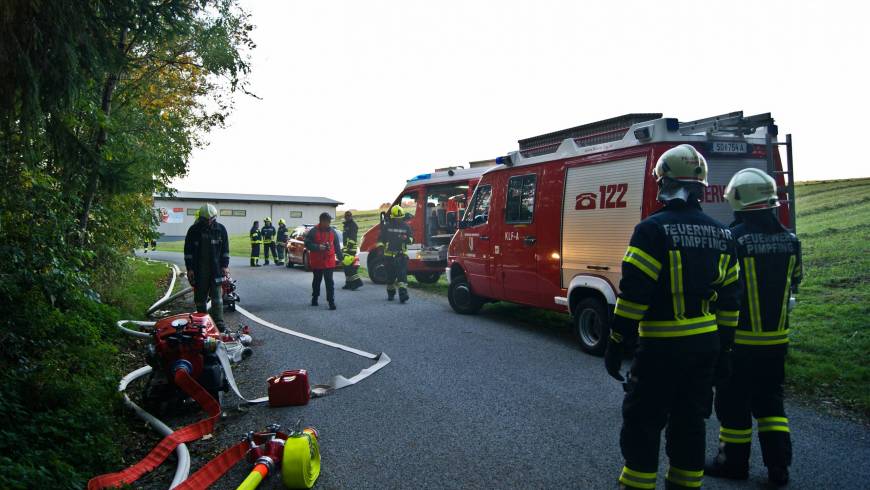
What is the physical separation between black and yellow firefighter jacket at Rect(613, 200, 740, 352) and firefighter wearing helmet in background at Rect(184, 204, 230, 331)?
6.59 meters

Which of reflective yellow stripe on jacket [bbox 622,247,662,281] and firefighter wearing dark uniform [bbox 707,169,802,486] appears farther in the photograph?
firefighter wearing dark uniform [bbox 707,169,802,486]

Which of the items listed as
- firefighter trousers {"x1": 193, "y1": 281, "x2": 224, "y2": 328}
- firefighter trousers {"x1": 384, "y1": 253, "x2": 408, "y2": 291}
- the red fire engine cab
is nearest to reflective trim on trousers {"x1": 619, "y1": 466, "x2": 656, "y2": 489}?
firefighter trousers {"x1": 193, "y1": 281, "x2": 224, "y2": 328}

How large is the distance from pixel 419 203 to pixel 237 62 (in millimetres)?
5373

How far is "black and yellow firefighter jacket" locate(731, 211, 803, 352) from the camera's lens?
3.79 metres

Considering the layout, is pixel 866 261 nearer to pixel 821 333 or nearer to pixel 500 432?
pixel 821 333

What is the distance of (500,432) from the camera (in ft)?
14.9

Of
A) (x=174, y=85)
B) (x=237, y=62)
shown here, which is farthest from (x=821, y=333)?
(x=174, y=85)

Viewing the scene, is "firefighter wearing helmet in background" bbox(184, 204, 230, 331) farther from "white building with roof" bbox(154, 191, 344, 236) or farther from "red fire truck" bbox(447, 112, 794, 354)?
"white building with roof" bbox(154, 191, 344, 236)

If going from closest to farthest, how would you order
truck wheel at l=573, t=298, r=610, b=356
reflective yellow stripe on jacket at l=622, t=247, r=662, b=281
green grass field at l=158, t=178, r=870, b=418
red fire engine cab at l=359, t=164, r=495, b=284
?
reflective yellow stripe on jacket at l=622, t=247, r=662, b=281
green grass field at l=158, t=178, r=870, b=418
truck wheel at l=573, t=298, r=610, b=356
red fire engine cab at l=359, t=164, r=495, b=284

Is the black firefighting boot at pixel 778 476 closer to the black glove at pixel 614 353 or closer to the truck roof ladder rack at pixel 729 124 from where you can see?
the black glove at pixel 614 353

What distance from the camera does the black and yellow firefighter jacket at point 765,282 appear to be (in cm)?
379

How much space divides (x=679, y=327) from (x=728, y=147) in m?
4.21

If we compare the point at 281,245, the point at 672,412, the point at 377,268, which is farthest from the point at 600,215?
the point at 281,245

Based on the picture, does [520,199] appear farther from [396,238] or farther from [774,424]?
[774,424]
